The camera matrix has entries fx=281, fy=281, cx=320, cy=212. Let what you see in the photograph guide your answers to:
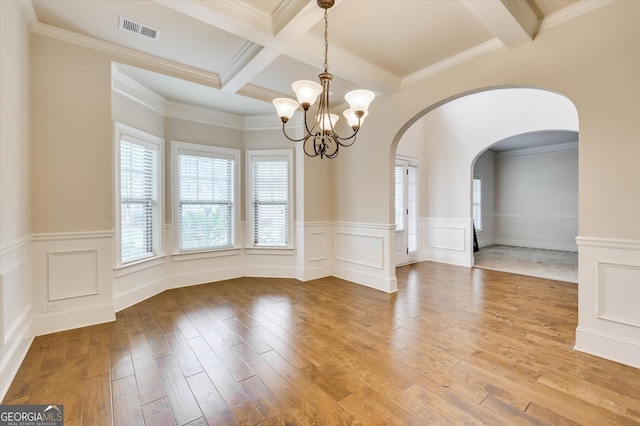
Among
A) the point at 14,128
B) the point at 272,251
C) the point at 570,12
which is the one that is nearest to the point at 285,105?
the point at 14,128

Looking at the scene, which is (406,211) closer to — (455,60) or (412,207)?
(412,207)

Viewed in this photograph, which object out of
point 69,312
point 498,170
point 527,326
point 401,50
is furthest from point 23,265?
point 498,170

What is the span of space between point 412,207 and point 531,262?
2.87 m

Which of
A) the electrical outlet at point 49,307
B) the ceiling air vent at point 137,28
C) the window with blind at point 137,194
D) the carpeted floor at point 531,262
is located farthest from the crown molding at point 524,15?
the electrical outlet at point 49,307

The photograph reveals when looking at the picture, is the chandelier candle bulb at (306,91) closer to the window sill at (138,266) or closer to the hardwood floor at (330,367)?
the hardwood floor at (330,367)

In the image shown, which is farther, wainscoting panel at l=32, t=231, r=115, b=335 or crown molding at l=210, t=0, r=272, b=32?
wainscoting panel at l=32, t=231, r=115, b=335

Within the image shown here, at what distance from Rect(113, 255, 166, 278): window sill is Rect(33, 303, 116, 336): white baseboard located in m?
0.48

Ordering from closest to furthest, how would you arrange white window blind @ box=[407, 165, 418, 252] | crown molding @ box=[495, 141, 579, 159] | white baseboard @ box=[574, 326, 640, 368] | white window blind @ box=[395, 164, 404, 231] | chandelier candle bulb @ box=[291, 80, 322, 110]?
1. chandelier candle bulb @ box=[291, 80, 322, 110]
2. white baseboard @ box=[574, 326, 640, 368]
3. white window blind @ box=[395, 164, 404, 231]
4. white window blind @ box=[407, 165, 418, 252]
5. crown molding @ box=[495, 141, 579, 159]

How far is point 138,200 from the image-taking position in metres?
3.84

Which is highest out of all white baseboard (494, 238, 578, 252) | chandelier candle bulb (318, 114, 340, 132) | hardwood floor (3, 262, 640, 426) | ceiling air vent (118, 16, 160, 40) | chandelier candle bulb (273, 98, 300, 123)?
ceiling air vent (118, 16, 160, 40)

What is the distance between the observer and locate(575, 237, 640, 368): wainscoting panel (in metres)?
2.23

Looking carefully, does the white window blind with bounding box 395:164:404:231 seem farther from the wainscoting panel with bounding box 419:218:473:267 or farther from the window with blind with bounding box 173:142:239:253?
the window with blind with bounding box 173:142:239:253

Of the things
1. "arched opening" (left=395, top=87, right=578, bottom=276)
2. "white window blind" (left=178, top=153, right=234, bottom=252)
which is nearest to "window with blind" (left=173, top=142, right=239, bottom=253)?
"white window blind" (left=178, top=153, right=234, bottom=252)

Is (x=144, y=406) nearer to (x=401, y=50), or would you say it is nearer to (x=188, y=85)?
(x=188, y=85)
